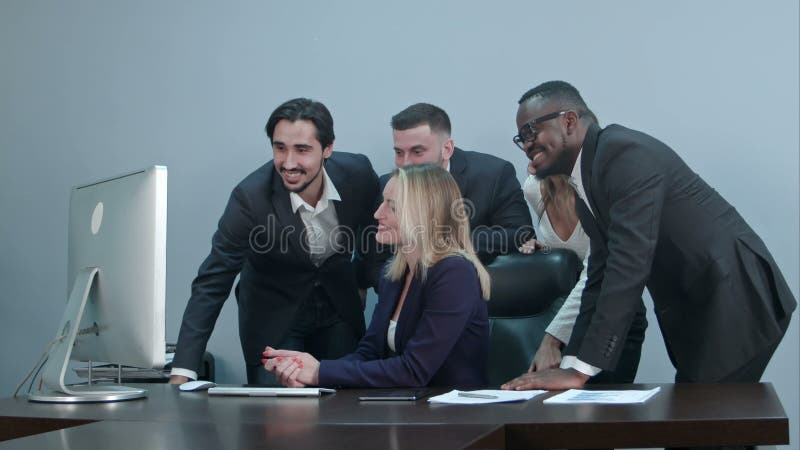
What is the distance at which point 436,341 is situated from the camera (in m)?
2.14

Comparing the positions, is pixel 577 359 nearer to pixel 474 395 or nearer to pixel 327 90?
pixel 474 395

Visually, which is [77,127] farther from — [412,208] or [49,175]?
[412,208]

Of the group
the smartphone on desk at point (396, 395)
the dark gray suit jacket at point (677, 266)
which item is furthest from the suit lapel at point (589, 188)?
the smartphone on desk at point (396, 395)

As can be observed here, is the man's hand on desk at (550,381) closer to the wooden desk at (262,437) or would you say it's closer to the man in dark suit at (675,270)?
the man in dark suit at (675,270)

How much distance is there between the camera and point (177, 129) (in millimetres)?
3869

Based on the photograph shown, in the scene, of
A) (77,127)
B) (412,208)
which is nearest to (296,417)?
(412,208)

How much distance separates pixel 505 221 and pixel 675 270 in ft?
3.34

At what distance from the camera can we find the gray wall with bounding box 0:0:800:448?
318cm

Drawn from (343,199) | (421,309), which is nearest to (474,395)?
(421,309)

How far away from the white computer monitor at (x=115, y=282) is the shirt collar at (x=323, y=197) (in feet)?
3.44

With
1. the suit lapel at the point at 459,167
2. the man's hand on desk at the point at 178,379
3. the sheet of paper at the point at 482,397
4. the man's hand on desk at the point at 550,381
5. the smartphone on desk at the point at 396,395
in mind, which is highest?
the suit lapel at the point at 459,167

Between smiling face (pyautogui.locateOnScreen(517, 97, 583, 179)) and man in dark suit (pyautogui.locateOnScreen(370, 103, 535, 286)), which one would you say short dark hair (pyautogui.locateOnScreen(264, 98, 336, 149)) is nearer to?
man in dark suit (pyautogui.locateOnScreen(370, 103, 535, 286))

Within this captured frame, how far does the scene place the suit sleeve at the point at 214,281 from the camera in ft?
8.52

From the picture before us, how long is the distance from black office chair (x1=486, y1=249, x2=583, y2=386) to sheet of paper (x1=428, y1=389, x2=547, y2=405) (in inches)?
26.4
